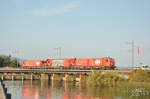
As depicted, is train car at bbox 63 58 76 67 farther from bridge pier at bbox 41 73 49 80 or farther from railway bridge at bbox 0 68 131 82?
bridge pier at bbox 41 73 49 80

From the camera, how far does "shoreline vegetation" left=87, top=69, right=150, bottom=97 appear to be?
135ft

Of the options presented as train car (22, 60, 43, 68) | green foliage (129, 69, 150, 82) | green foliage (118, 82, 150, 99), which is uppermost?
train car (22, 60, 43, 68)

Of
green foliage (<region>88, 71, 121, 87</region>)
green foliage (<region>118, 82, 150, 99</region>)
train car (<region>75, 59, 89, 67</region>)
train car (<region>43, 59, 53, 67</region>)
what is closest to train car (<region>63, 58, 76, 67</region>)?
train car (<region>75, 59, 89, 67</region>)

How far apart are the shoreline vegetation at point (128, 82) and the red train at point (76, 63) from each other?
12.6 m

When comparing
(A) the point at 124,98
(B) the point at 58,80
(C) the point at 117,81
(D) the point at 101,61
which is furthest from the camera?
(B) the point at 58,80

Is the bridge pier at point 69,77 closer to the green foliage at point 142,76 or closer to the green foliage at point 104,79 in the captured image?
the green foliage at point 104,79

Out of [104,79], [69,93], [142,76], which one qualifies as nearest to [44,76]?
[104,79]

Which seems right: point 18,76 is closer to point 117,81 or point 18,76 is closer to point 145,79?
point 117,81

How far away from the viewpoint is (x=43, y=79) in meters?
89.7

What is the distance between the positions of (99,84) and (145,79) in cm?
1488

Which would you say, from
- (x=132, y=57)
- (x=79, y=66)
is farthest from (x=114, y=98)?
(x=79, y=66)

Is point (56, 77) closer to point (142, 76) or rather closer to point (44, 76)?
point (44, 76)

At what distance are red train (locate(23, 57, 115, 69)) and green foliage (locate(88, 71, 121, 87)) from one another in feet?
42.0

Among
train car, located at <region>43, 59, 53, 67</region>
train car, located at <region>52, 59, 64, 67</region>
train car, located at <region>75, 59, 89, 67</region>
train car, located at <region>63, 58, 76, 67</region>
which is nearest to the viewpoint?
train car, located at <region>75, 59, 89, 67</region>
